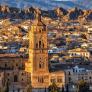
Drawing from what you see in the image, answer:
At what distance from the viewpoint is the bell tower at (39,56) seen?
47656 mm

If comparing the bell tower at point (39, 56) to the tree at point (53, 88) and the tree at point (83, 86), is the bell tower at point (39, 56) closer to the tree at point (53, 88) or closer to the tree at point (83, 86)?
the tree at point (53, 88)

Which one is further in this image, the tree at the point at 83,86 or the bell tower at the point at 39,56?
the bell tower at the point at 39,56

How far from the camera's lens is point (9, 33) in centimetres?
9300

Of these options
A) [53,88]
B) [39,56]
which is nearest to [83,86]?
[53,88]

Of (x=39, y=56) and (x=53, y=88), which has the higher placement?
(x=39, y=56)

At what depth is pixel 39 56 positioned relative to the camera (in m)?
47.9

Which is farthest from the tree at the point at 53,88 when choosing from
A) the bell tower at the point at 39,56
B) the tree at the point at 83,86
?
the bell tower at the point at 39,56

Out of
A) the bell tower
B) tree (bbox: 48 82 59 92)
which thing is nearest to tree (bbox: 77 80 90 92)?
tree (bbox: 48 82 59 92)

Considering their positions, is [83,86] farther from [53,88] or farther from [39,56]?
[39,56]

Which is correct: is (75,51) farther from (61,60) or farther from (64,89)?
(64,89)

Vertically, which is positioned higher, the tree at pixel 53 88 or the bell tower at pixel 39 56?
the bell tower at pixel 39 56

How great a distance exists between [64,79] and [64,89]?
1864 millimetres

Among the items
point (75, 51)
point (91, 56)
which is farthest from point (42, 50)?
point (75, 51)

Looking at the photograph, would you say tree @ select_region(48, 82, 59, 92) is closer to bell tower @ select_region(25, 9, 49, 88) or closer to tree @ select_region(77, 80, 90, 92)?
tree @ select_region(77, 80, 90, 92)
